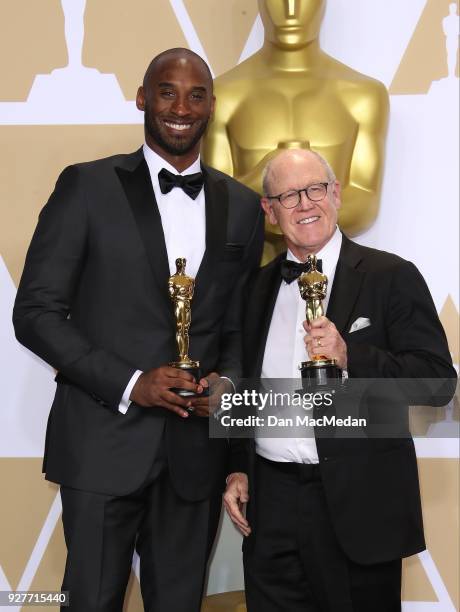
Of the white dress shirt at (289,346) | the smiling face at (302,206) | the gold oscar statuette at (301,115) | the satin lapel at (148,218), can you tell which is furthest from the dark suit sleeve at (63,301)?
the gold oscar statuette at (301,115)

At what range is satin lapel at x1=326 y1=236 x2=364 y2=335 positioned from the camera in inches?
81.9

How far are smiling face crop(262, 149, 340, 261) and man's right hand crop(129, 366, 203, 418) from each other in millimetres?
436

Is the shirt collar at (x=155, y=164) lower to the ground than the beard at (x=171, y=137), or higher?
lower

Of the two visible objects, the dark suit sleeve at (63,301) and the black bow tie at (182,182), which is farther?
the black bow tie at (182,182)

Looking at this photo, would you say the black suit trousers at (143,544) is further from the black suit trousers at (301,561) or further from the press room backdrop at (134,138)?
the press room backdrop at (134,138)

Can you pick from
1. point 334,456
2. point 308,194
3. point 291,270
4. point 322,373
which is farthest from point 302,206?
point 334,456

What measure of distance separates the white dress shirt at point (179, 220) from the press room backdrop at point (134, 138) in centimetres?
78

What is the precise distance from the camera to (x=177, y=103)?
7.51ft

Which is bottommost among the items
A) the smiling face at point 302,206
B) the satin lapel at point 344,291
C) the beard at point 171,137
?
the satin lapel at point 344,291

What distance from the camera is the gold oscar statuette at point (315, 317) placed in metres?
1.90

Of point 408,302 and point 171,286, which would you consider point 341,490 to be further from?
point 171,286

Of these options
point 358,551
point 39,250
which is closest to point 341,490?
point 358,551

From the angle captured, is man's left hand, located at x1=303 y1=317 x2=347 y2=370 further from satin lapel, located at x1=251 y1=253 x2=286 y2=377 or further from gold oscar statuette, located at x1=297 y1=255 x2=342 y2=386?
satin lapel, located at x1=251 y1=253 x2=286 y2=377

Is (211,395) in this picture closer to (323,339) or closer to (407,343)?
(323,339)
